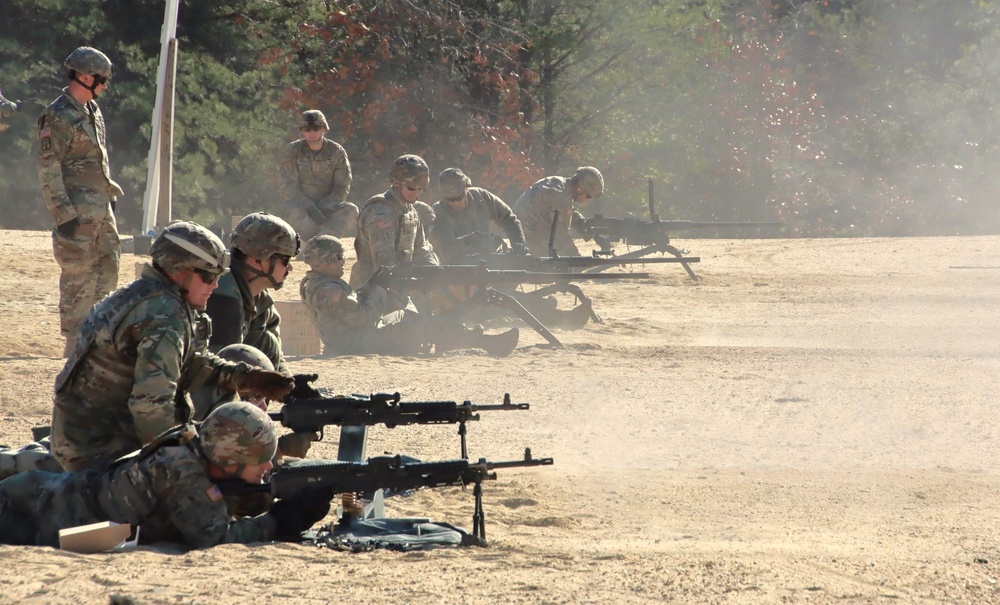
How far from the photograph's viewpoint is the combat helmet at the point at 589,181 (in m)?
14.6

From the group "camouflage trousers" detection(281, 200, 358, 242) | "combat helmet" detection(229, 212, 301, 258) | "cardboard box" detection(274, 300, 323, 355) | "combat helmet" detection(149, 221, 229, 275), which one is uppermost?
"camouflage trousers" detection(281, 200, 358, 242)

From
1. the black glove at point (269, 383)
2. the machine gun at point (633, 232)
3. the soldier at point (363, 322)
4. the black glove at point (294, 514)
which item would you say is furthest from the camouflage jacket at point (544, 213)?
the black glove at point (294, 514)

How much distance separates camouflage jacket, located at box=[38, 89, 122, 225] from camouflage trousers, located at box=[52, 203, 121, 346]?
116 mm

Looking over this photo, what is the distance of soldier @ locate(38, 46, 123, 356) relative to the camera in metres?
9.12

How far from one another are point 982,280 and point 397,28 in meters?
9.45

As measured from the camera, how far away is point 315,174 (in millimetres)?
13453

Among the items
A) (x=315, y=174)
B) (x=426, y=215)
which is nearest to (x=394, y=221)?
(x=426, y=215)

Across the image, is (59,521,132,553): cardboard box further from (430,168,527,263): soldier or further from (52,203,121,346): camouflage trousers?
(430,168,527,263): soldier

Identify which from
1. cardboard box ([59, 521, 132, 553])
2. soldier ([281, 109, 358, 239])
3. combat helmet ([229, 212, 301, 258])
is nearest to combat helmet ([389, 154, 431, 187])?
soldier ([281, 109, 358, 239])

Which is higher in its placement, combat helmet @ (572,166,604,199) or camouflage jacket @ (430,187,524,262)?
combat helmet @ (572,166,604,199)

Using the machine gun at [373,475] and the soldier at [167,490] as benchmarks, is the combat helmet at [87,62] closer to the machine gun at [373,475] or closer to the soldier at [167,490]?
the soldier at [167,490]

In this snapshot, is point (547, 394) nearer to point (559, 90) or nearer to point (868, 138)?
point (559, 90)

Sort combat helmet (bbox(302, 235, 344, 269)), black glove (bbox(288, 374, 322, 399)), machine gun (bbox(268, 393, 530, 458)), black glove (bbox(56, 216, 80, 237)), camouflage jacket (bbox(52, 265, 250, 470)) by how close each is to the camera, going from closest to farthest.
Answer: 1. camouflage jacket (bbox(52, 265, 250, 470))
2. machine gun (bbox(268, 393, 530, 458))
3. black glove (bbox(288, 374, 322, 399))
4. black glove (bbox(56, 216, 80, 237))
5. combat helmet (bbox(302, 235, 344, 269))

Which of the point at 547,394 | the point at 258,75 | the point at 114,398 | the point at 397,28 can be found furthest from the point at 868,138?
the point at 114,398
